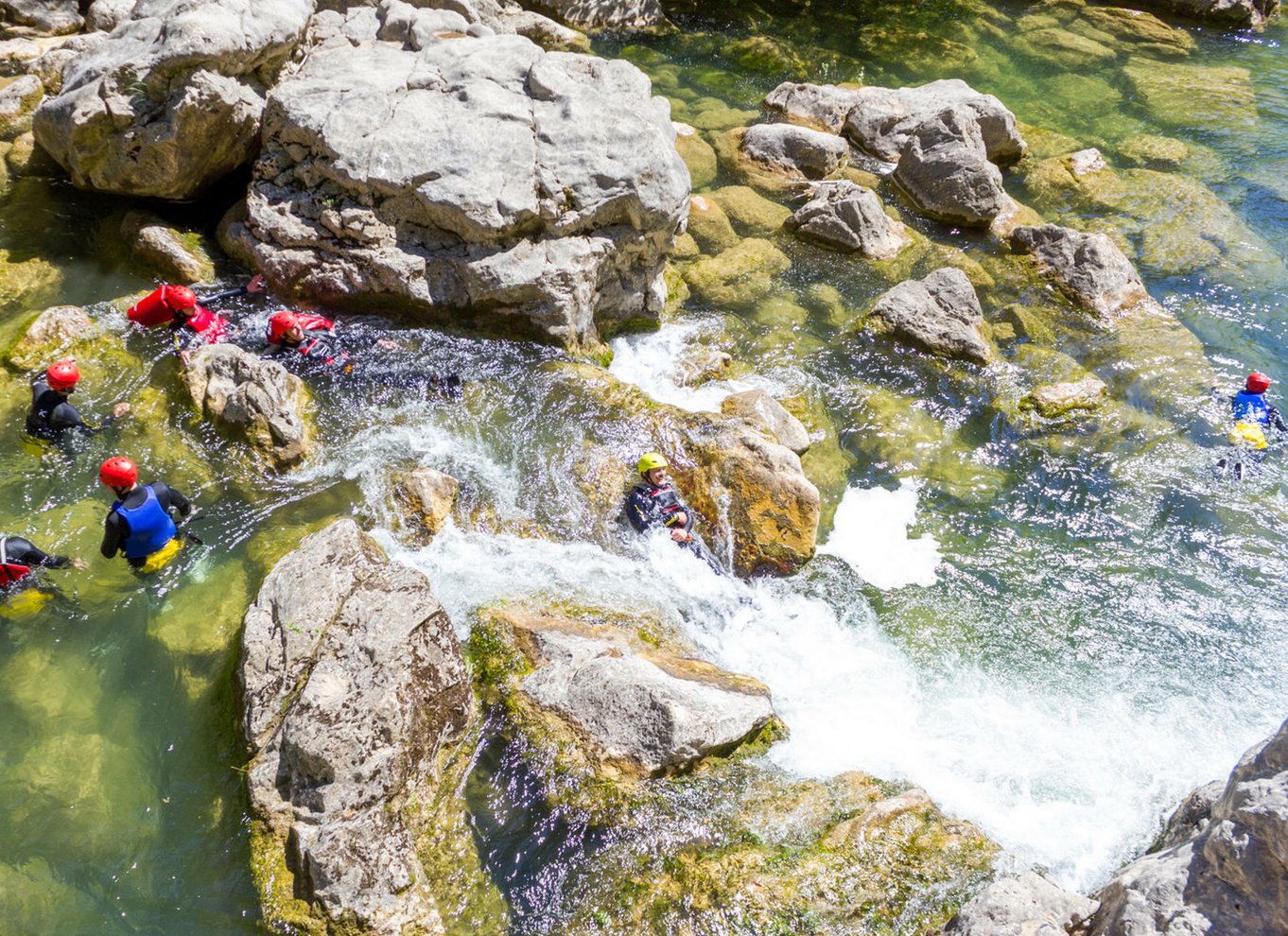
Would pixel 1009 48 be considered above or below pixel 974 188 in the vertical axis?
above

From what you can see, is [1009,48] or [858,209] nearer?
[858,209]

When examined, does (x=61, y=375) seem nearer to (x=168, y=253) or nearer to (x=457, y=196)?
(x=168, y=253)

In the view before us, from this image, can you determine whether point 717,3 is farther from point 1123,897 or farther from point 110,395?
point 1123,897

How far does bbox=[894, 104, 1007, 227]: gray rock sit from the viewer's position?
15.5 m

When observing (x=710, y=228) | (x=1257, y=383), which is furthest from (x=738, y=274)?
(x=1257, y=383)

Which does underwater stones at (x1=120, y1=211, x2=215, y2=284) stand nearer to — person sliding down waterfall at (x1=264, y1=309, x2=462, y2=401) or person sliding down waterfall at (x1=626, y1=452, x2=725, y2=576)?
person sliding down waterfall at (x1=264, y1=309, x2=462, y2=401)

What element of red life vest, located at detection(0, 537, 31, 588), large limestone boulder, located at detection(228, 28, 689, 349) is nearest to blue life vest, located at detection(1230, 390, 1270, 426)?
large limestone boulder, located at detection(228, 28, 689, 349)

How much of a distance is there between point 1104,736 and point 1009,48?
2222 centimetres

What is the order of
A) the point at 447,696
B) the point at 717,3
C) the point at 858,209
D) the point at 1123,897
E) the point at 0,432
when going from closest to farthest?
the point at 1123,897, the point at 447,696, the point at 0,432, the point at 858,209, the point at 717,3

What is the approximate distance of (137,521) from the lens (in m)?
7.73

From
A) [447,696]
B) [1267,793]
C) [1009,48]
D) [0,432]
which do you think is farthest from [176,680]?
[1009,48]

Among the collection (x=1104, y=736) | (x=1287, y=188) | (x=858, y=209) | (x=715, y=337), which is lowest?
(x=1104, y=736)

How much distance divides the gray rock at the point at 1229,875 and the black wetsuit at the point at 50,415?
425 inches

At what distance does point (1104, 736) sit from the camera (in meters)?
8.30
